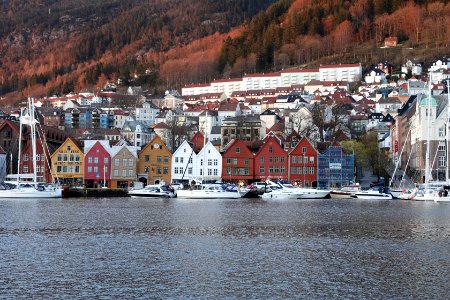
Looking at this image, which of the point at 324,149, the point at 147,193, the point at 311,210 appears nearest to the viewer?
the point at 311,210

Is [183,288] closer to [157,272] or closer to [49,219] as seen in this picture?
[157,272]

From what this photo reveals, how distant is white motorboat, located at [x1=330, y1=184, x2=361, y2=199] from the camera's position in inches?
3366

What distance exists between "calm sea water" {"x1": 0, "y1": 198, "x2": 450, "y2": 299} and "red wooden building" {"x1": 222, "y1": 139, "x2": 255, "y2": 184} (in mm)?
42896

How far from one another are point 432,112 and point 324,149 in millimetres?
14867

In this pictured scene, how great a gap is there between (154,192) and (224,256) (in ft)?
170

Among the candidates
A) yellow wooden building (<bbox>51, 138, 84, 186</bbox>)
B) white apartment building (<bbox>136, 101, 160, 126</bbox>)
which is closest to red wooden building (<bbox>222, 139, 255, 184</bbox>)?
yellow wooden building (<bbox>51, 138, 84, 186</bbox>)

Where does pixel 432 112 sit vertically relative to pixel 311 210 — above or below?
above

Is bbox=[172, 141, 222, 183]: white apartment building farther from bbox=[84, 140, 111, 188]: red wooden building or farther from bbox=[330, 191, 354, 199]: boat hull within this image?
bbox=[330, 191, 354, 199]: boat hull

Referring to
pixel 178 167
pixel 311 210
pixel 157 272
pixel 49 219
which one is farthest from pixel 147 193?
pixel 157 272

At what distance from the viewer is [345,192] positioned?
86.1m

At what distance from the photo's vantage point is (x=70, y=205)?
6738 centimetres

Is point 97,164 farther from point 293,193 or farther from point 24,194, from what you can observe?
point 293,193

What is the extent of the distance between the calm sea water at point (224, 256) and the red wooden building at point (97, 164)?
41.9 m

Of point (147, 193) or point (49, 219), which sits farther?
point (147, 193)
